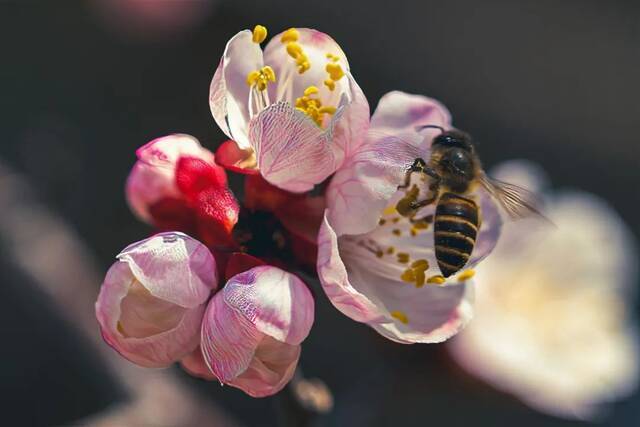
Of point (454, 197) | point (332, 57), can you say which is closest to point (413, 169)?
point (454, 197)

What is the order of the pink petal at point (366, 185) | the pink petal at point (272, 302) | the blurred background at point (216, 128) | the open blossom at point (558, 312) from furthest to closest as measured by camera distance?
the open blossom at point (558, 312), the blurred background at point (216, 128), the pink petal at point (366, 185), the pink petal at point (272, 302)

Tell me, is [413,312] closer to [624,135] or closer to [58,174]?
[58,174]

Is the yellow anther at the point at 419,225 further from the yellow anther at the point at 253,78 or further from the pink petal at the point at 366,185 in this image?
the yellow anther at the point at 253,78

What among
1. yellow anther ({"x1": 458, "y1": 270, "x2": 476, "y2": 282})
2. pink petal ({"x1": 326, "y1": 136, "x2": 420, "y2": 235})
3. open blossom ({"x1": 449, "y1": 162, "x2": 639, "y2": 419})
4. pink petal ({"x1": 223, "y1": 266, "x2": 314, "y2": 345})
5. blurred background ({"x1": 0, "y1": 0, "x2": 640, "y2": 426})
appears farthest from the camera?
open blossom ({"x1": 449, "y1": 162, "x2": 639, "y2": 419})

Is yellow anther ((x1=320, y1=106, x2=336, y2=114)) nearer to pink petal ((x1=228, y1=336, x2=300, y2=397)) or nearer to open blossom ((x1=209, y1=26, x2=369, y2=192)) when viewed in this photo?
open blossom ((x1=209, y1=26, x2=369, y2=192))

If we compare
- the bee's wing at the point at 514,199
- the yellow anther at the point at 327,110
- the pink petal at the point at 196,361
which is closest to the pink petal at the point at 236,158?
the yellow anther at the point at 327,110

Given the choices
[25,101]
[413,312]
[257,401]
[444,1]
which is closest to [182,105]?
[25,101]

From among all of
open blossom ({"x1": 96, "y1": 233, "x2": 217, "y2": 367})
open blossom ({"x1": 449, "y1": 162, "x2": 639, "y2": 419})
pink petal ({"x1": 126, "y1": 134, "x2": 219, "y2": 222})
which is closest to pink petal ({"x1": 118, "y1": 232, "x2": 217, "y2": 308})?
open blossom ({"x1": 96, "y1": 233, "x2": 217, "y2": 367})
